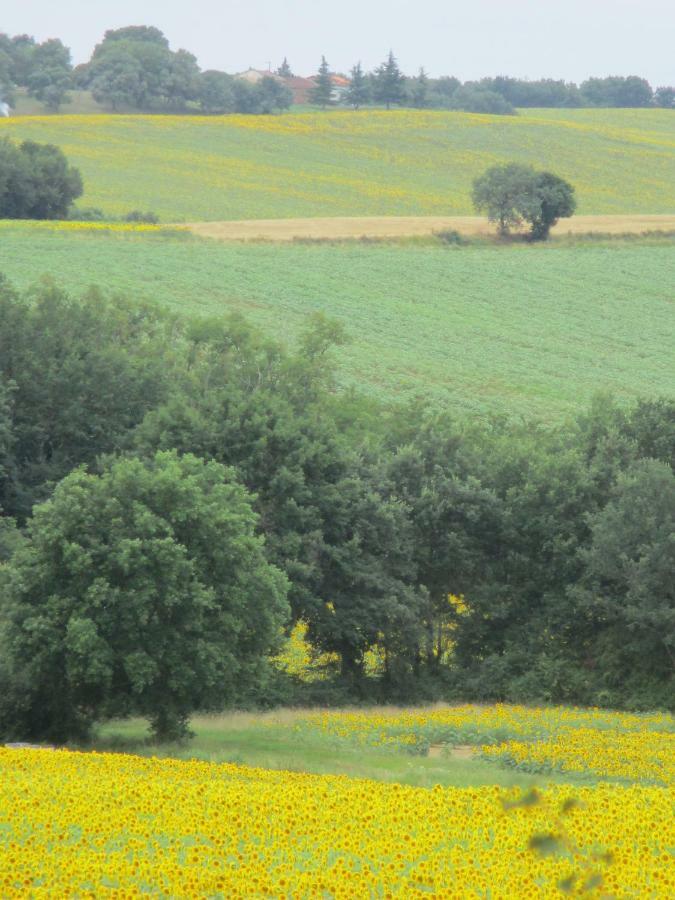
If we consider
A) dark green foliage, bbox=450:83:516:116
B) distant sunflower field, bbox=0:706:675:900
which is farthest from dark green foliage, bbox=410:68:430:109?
distant sunflower field, bbox=0:706:675:900

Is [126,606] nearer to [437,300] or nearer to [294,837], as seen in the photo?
[294,837]

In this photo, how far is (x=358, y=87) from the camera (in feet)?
535

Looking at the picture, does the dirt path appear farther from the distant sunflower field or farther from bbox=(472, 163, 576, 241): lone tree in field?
the distant sunflower field

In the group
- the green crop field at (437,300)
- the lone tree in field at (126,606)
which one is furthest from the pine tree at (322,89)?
the lone tree in field at (126,606)

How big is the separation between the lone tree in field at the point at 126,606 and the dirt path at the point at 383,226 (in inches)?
2355

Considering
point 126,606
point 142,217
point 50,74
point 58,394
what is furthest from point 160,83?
point 126,606

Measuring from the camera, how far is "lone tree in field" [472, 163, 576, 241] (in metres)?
93.1

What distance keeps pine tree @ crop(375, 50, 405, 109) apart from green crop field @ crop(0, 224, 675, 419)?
7838 cm

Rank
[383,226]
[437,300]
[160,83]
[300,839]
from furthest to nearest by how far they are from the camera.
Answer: [160,83] → [383,226] → [437,300] → [300,839]

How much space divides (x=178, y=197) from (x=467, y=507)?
70.4 meters

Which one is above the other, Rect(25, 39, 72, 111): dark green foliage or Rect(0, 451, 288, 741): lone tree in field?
Rect(25, 39, 72, 111): dark green foliage

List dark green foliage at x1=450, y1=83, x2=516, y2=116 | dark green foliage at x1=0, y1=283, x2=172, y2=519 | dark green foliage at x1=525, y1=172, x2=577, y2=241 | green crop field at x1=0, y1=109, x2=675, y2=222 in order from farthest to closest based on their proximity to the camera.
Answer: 1. dark green foliage at x1=450, y1=83, x2=516, y2=116
2. green crop field at x1=0, y1=109, x2=675, y2=222
3. dark green foliage at x1=525, y1=172, x2=577, y2=241
4. dark green foliage at x1=0, y1=283, x2=172, y2=519

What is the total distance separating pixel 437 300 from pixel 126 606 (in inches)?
2127

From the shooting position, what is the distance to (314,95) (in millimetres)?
163375
